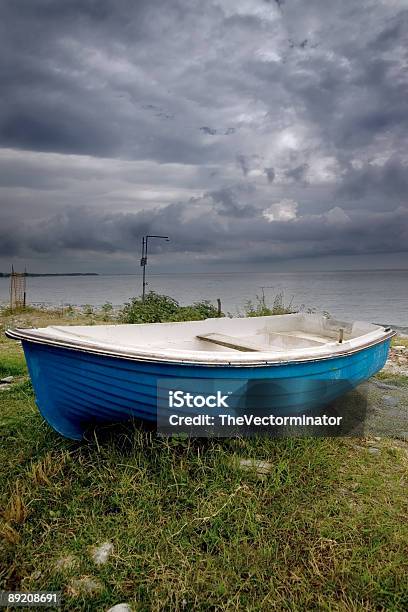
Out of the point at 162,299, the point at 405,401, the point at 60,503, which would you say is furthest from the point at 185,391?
the point at 162,299

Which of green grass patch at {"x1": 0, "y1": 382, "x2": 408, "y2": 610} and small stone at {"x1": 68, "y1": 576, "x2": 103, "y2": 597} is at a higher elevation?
green grass patch at {"x1": 0, "y1": 382, "x2": 408, "y2": 610}

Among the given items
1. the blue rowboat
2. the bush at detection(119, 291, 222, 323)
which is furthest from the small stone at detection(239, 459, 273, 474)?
the bush at detection(119, 291, 222, 323)

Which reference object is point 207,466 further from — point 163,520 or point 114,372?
point 114,372

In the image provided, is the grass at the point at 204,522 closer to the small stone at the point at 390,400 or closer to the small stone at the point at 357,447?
the small stone at the point at 357,447

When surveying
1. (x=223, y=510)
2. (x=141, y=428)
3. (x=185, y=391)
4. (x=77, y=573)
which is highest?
(x=185, y=391)

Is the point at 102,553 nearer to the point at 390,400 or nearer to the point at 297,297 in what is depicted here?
the point at 390,400

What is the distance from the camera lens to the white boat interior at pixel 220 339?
3.71 metres

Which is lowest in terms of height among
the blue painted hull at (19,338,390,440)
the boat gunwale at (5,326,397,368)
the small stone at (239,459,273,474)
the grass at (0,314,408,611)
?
the grass at (0,314,408,611)

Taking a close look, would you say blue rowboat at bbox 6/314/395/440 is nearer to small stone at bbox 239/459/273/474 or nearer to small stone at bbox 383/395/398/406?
small stone at bbox 239/459/273/474

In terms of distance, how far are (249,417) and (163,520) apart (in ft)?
4.02

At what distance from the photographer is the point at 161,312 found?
1145 centimetres

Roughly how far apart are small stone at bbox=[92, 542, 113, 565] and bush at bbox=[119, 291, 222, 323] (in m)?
7.81

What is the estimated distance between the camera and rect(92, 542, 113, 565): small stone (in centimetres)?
296

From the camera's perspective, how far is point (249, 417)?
13.5 feet
